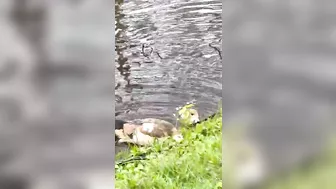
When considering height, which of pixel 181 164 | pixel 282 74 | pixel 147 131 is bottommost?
pixel 181 164

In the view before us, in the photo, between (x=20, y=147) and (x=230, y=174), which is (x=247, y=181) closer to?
(x=230, y=174)

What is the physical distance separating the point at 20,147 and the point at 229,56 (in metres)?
→ 0.60

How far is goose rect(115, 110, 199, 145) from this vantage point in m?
1.46

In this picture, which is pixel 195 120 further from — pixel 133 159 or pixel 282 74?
pixel 282 74

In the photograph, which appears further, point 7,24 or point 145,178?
point 145,178

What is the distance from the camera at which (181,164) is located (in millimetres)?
1465

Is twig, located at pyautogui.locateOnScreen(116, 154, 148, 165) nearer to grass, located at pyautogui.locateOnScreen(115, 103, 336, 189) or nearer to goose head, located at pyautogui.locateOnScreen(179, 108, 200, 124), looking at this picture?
grass, located at pyautogui.locateOnScreen(115, 103, 336, 189)

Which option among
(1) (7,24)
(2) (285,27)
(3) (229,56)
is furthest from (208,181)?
(1) (7,24)

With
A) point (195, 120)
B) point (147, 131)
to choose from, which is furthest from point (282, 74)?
point (147, 131)

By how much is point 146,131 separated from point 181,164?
0.15m

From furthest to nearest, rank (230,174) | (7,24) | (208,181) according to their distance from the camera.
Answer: (208,181) < (230,174) < (7,24)

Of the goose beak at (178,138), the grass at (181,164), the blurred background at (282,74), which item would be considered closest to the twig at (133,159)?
the grass at (181,164)

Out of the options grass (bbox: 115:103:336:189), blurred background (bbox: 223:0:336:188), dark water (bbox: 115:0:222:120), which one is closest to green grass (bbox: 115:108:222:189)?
grass (bbox: 115:103:336:189)

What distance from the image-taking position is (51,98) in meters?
1.20
